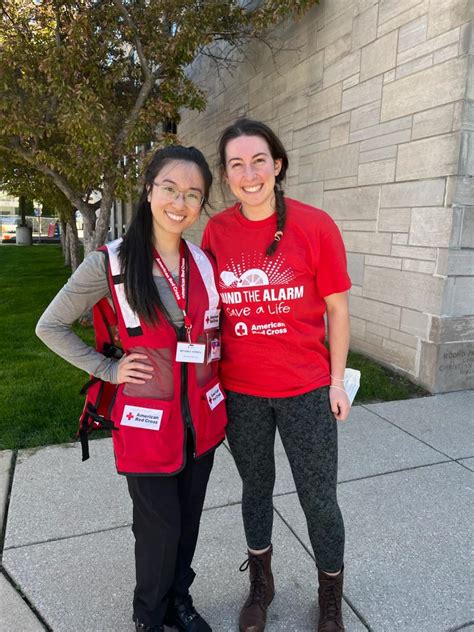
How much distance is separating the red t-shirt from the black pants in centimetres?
39

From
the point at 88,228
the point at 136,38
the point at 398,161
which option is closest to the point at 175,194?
the point at 398,161

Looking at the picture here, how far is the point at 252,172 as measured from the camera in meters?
1.81

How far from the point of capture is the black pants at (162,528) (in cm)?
176

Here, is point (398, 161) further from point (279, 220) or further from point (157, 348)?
point (157, 348)

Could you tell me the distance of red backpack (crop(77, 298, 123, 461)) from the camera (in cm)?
188

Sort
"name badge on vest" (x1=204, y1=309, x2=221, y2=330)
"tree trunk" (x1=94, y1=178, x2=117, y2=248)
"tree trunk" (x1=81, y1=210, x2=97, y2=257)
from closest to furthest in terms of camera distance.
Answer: "name badge on vest" (x1=204, y1=309, x2=221, y2=330), "tree trunk" (x1=94, y1=178, x2=117, y2=248), "tree trunk" (x1=81, y1=210, x2=97, y2=257)

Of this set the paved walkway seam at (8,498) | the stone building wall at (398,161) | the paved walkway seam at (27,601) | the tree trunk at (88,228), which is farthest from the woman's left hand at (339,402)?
the tree trunk at (88,228)

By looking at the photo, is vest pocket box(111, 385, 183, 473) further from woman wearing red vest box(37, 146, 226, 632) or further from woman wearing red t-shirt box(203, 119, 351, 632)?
woman wearing red t-shirt box(203, 119, 351, 632)

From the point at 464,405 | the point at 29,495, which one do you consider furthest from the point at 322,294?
the point at 464,405

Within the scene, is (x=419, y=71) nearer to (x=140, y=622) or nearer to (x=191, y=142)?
(x=140, y=622)

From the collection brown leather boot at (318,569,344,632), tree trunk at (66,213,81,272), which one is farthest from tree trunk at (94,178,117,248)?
brown leather boot at (318,569,344,632)

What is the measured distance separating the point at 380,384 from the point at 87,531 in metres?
3.20

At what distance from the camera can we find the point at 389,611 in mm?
2164

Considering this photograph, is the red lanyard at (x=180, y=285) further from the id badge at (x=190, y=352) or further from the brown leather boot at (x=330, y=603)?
the brown leather boot at (x=330, y=603)
